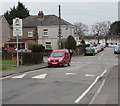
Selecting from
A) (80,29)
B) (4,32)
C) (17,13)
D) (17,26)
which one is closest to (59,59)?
(17,26)

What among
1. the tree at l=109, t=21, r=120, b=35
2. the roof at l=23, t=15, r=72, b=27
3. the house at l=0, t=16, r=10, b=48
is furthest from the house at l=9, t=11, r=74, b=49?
the tree at l=109, t=21, r=120, b=35

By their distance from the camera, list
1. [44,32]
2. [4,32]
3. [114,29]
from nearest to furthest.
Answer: [44,32] → [4,32] → [114,29]

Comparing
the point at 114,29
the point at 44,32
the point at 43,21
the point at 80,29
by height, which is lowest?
the point at 44,32

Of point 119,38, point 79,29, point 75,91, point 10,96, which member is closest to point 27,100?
point 10,96

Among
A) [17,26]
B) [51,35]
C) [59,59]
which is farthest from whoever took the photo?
[51,35]

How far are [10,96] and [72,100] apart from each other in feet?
7.62

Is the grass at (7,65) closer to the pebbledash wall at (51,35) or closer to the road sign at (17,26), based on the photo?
the road sign at (17,26)

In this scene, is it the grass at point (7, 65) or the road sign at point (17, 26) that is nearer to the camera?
the grass at point (7, 65)

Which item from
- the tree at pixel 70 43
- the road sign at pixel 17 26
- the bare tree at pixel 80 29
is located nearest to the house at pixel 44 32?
the tree at pixel 70 43

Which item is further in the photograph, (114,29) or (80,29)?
(114,29)

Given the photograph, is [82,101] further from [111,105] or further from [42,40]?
[42,40]

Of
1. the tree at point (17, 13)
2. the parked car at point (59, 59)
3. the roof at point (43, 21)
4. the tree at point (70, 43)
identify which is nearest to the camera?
the parked car at point (59, 59)

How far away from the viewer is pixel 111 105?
8461 millimetres

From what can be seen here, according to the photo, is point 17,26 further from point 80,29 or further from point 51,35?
point 80,29
